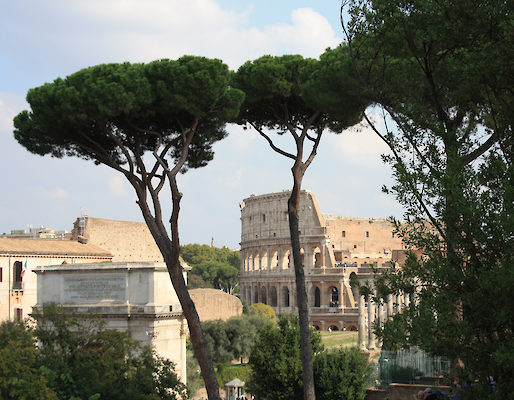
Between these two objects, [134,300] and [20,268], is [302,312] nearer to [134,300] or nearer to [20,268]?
[134,300]

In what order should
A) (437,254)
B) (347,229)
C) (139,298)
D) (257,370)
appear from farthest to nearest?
(347,229)
(139,298)
(257,370)
(437,254)

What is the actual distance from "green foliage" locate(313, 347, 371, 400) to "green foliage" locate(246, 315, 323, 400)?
38 centimetres

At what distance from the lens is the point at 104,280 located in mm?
15703

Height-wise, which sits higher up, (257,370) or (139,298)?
(139,298)

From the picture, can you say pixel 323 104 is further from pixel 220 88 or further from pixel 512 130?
pixel 512 130

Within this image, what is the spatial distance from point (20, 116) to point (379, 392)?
24.8 ft

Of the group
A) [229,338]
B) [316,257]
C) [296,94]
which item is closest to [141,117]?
[296,94]

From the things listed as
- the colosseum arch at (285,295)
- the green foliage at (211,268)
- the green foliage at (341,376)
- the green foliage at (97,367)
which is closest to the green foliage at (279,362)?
the green foliage at (341,376)

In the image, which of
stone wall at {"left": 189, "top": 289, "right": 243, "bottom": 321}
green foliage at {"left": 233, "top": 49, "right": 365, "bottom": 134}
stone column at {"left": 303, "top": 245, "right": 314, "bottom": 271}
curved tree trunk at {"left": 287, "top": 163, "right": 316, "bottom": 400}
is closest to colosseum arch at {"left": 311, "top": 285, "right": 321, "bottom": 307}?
stone column at {"left": 303, "top": 245, "right": 314, "bottom": 271}

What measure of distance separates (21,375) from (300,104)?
5768mm

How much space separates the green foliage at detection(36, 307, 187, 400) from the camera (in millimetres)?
8828

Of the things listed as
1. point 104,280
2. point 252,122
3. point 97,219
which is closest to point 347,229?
point 97,219

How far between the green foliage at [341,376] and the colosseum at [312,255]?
2788 centimetres

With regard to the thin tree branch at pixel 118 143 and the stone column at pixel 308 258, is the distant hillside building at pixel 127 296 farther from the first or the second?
the stone column at pixel 308 258
